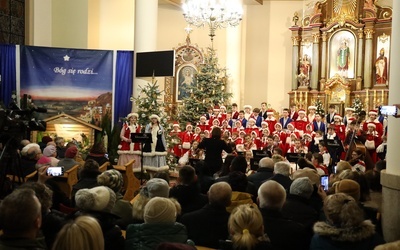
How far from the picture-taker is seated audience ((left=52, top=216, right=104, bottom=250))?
8.50 ft

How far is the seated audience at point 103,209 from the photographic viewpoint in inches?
160

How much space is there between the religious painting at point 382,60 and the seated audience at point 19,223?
17.1 m

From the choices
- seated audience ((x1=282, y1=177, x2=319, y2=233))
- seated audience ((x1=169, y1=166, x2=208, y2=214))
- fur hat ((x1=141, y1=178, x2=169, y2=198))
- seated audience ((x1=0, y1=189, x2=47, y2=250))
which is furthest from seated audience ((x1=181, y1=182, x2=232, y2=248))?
seated audience ((x1=0, y1=189, x2=47, y2=250))

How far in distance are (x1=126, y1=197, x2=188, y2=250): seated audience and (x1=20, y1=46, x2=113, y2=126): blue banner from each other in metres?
11.9

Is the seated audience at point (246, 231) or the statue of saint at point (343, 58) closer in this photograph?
the seated audience at point (246, 231)

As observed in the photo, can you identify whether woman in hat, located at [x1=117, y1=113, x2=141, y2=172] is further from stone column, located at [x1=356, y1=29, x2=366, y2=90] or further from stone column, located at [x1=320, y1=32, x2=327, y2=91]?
stone column, located at [x1=356, y1=29, x2=366, y2=90]

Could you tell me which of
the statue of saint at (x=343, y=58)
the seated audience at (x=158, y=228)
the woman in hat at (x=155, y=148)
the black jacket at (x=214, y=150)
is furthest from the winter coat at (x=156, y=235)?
the statue of saint at (x=343, y=58)

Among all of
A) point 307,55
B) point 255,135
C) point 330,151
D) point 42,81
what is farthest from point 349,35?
point 42,81

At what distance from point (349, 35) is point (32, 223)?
716 inches

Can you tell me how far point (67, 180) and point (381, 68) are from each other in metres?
13.8

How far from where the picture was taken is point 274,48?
2183 cm

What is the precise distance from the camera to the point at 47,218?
4082 mm

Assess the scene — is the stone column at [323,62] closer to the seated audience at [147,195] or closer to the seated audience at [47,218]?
the seated audience at [147,195]

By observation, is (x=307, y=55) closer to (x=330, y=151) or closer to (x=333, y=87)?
(x=333, y=87)
